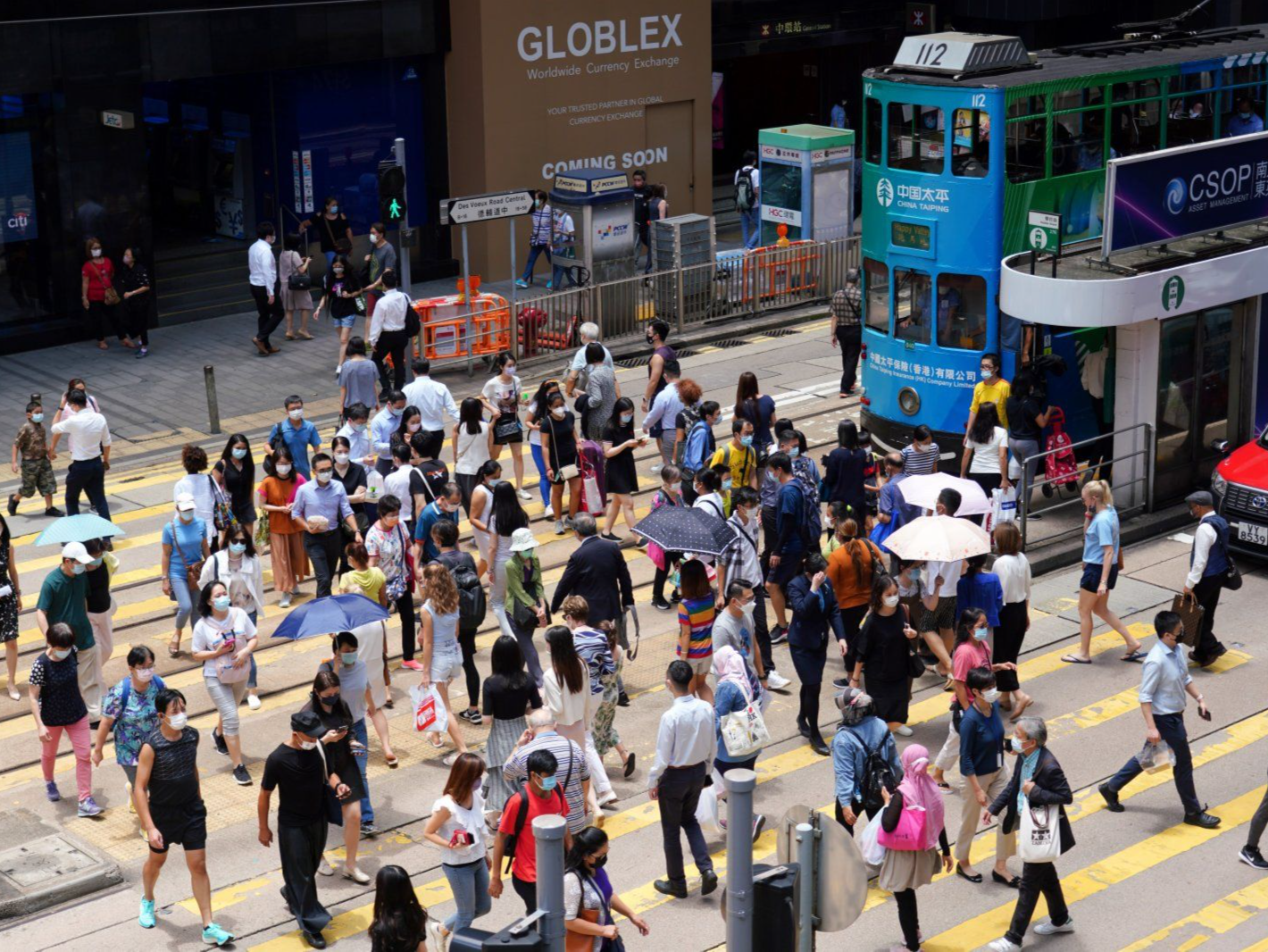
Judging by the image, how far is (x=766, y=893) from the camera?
7.16 metres

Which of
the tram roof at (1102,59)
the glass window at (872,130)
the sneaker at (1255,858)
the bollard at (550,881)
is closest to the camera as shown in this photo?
the bollard at (550,881)

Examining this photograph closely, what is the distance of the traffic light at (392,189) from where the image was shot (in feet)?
72.6

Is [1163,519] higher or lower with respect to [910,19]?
lower

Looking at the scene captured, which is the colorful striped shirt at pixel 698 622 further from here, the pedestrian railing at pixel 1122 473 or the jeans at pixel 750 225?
the jeans at pixel 750 225

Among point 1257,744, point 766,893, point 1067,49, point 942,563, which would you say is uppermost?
point 1067,49

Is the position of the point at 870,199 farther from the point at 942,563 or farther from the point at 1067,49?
the point at 942,563

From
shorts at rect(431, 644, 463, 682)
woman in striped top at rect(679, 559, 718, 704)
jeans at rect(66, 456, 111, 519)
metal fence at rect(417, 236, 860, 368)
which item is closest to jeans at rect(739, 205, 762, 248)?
metal fence at rect(417, 236, 860, 368)

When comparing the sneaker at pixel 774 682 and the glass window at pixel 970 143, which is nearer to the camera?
the sneaker at pixel 774 682

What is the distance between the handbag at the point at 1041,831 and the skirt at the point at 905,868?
579mm

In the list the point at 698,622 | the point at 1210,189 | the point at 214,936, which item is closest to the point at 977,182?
the point at 1210,189

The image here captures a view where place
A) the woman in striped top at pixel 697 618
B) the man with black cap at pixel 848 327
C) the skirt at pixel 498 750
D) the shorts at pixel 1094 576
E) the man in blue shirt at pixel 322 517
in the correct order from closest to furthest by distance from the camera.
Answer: the skirt at pixel 498 750 < the woman in striped top at pixel 697 618 < the shorts at pixel 1094 576 < the man in blue shirt at pixel 322 517 < the man with black cap at pixel 848 327

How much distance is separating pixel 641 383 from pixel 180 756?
13.4 meters

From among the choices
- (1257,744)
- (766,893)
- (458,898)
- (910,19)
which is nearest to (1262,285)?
(1257,744)

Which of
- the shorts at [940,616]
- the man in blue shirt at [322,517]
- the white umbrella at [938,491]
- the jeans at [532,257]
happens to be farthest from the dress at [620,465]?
the jeans at [532,257]
